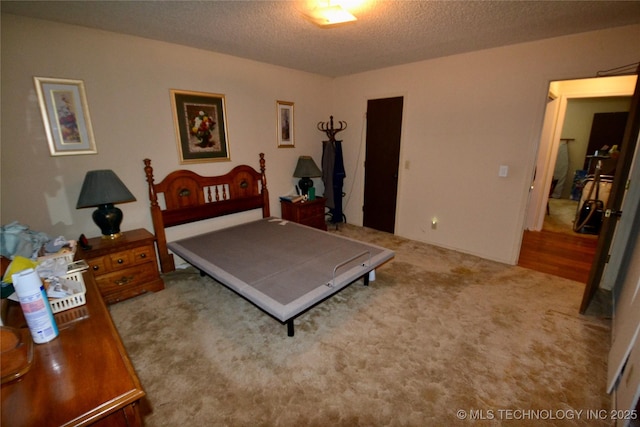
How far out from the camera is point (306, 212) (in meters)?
4.18

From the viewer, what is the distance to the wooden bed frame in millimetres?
3029

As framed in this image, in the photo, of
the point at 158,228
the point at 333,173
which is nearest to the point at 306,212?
the point at 333,173

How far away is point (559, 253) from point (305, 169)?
3.77 metres

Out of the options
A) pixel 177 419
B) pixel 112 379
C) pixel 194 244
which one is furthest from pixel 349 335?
pixel 194 244

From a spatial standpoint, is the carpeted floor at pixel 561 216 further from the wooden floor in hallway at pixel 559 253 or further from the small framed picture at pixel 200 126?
the small framed picture at pixel 200 126

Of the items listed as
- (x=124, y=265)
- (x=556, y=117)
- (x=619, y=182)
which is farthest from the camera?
(x=556, y=117)

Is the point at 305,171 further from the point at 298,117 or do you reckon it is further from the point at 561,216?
the point at 561,216

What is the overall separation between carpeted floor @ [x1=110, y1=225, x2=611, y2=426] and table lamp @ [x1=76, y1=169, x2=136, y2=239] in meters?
0.76

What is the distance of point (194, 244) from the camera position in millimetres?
2986

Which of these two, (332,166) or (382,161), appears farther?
(332,166)

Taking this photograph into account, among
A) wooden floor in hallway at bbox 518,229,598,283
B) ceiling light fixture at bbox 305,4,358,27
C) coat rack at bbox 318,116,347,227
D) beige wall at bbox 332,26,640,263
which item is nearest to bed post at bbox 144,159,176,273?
ceiling light fixture at bbox 305,4,358,27

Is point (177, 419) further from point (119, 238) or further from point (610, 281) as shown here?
point (610, 281)

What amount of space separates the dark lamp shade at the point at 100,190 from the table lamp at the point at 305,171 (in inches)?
90.7

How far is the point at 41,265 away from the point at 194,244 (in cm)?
151
